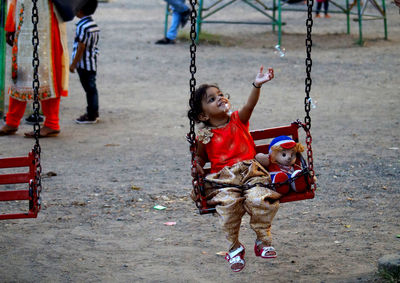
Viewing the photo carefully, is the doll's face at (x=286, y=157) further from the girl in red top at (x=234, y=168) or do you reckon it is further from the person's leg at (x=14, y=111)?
the person's leg at (x=14, y=111)

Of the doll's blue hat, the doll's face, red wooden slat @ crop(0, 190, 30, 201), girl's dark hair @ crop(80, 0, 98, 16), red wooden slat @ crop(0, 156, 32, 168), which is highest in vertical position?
girl's dark hair @ crop(80, 0, 98, 16)

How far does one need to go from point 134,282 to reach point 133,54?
363 inches

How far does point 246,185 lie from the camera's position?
12.1ft

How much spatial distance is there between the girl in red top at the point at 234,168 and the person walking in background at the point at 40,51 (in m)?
3.34

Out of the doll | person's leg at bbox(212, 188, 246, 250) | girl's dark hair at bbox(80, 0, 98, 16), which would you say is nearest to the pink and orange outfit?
girl's dark hair at bbox(80, 0, 98, 16)

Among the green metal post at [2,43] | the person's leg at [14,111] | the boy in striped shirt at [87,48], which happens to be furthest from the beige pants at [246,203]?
the green metal post at [2,43]

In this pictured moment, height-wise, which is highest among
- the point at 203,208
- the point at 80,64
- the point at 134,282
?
the point at 80,64

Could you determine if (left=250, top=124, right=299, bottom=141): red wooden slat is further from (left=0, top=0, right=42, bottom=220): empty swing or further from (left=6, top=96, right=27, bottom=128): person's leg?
(left=6, top=96, right=27, bottom=128): person's leg

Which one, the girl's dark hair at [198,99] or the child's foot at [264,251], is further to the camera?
the girl's dark hair at [198,99]

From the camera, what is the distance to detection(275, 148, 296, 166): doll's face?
3.84 meters

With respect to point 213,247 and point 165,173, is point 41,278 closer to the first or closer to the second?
point 213,247

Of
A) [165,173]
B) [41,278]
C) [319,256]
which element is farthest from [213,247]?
[165,173]

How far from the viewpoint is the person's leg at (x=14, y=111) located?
7098 millimetres

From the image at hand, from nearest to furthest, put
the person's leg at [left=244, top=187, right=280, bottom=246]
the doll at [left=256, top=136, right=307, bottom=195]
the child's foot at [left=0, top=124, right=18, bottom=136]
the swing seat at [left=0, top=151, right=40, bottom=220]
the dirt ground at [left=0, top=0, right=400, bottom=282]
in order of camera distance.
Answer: the person's leg at [left=244, top=187, right=280, bottom=246]
the swing seat at [left=0, top=151, right=40, bottom=220]
the doll at [left=256, top=136, right=307, bottom=195]
the dirt ground at [left=0, top=0, right=400, bottom=282]
the child's foot at [left=0, top=124, right=18, bottom=136]
